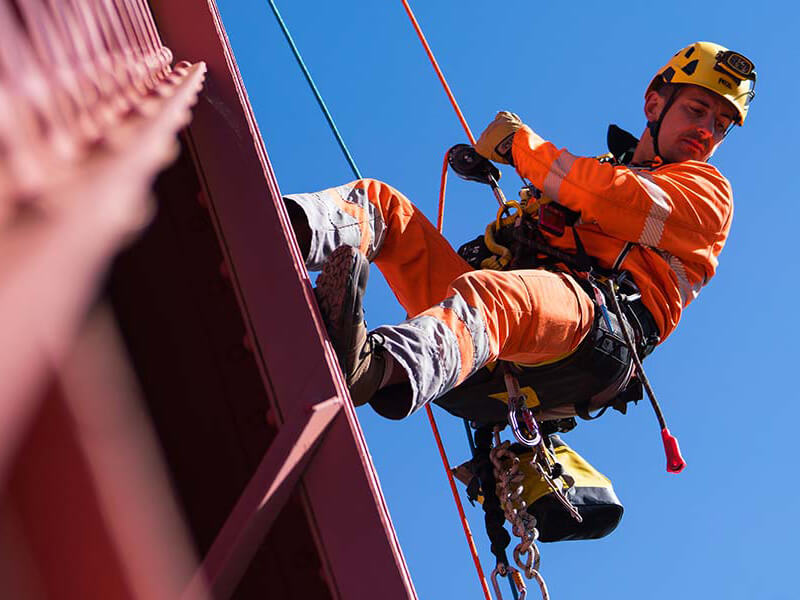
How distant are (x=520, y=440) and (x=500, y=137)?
1.26 meters

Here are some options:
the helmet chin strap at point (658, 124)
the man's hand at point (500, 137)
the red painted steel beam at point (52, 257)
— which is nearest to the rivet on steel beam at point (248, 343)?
the red painted steel beam at point (52, 257)

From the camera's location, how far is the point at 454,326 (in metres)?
2.48

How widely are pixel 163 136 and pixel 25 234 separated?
390mm

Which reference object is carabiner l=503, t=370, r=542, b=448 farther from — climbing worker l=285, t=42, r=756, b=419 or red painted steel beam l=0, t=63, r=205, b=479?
red painted steel beam l=0, t=63, r=205, b=479

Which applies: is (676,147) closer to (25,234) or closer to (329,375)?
(329,375)

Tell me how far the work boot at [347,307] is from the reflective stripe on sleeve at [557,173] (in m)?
1.50

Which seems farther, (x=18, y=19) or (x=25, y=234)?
(x=18, y=19)

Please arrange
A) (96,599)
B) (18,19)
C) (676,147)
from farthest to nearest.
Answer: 1. (676,147)
2. (96,599)
3. (18,19)

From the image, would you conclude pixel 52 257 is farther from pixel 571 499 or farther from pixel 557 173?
pixel 571 499

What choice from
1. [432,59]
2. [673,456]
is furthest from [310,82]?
[673,456]

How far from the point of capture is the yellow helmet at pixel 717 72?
174 inches

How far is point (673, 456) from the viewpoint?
333 cm

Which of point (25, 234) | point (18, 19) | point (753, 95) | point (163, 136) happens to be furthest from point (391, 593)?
point (753, 95)

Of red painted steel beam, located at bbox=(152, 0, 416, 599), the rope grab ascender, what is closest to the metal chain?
the rope grab ascender
